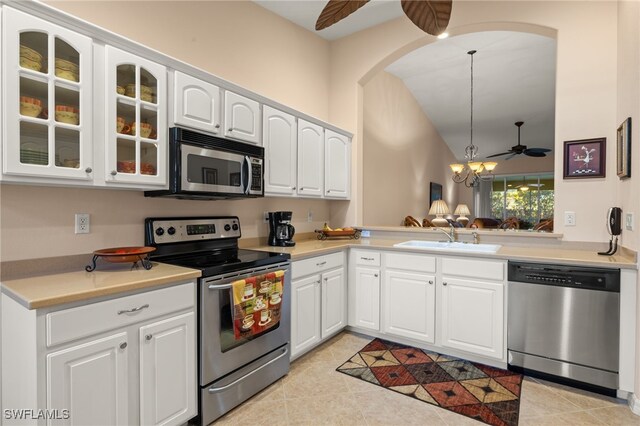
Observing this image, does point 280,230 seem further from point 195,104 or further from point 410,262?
point 195,104

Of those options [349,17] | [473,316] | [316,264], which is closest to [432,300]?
[473,316]

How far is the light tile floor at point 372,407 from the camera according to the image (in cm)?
195

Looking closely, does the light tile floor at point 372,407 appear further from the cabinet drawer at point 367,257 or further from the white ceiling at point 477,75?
the white ceiling at point 477,75

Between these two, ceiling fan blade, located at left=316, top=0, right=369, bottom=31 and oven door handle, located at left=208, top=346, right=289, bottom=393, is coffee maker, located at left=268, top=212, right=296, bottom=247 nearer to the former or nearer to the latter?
oven door handle, located at left=208, top=346, right=289, bottom=393

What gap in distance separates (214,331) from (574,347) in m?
2.37

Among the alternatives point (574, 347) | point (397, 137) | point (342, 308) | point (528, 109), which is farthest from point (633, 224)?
point (528, 109)

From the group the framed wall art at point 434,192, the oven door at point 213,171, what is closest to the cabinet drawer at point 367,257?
the oven door at point 213,171

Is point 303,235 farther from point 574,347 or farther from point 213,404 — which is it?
point 574,347

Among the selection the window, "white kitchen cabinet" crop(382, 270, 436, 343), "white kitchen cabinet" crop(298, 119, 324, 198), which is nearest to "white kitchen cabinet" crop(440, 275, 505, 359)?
"white kitchen cabinet" crop(382, 270, 436, 343)

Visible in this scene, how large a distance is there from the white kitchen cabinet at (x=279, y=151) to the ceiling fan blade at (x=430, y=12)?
5.01 feet

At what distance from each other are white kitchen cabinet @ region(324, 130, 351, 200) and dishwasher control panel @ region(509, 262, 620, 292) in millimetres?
1803

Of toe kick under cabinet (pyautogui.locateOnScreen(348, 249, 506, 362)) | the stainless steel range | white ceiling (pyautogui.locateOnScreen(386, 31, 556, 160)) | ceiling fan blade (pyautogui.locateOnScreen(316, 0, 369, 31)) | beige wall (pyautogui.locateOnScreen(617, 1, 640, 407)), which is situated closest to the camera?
ceiling fan blade (pyautogui.locateOnScreen(316, 0, 369, 31))

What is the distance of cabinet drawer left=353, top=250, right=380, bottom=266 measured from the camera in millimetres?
3037

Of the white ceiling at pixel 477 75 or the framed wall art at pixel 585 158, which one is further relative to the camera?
the white ceiling at pixel 477 75
